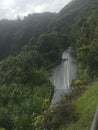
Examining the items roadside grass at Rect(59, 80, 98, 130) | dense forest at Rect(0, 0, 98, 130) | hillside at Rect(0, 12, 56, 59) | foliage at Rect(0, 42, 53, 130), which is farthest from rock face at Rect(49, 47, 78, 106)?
hillside at Rect(0, 12, 56, 59)

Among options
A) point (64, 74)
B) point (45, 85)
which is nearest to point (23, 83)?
point (45, 85)

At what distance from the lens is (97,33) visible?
3981cm

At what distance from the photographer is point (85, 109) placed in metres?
14.3

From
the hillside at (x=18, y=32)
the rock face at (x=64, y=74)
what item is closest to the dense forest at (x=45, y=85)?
the rock face at (x=64, y=74)

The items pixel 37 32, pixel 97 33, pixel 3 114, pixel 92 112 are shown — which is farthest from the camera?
pixel 37 32

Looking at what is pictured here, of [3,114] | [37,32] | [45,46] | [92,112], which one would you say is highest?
[37,32]

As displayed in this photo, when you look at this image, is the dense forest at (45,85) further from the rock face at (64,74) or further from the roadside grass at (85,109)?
the rock face at (64,74)

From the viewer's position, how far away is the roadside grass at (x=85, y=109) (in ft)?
41.8

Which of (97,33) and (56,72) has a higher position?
(97,33)

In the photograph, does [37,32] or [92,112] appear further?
[37,32]

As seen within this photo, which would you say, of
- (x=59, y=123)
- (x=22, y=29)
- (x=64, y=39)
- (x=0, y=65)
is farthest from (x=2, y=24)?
(x=59, y=123)

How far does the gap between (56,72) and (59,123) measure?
40.9m

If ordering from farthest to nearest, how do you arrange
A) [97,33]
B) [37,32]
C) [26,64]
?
1. [37,32]
2. [26,64]
3. [97,33]

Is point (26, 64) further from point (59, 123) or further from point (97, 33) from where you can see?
point (59, 123)
